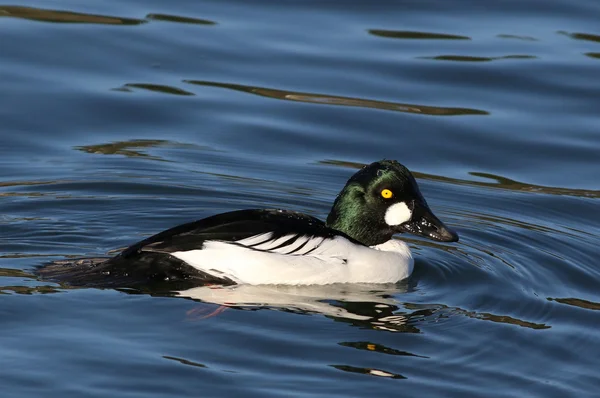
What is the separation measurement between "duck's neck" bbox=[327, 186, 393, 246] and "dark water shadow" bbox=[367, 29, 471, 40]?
243 inches

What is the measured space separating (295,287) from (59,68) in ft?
20.1

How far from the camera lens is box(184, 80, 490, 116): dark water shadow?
43.6 feet

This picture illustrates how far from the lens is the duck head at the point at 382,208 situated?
9.37 meters

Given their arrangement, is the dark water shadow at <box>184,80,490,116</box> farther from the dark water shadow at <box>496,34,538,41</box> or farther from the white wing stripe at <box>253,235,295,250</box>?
the white wing stripe at <box>253,235,295,250</box>

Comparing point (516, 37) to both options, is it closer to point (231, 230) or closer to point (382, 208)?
point (382, 208)

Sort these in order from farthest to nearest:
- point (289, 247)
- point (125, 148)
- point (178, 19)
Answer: point (178, 19), point (125, 148), point (289, 247)

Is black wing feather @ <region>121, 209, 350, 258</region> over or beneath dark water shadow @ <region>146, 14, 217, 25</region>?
beneath

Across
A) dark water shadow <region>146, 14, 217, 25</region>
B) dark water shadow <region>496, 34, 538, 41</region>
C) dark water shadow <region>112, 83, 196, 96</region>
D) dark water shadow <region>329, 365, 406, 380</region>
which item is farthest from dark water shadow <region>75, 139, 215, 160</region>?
dark water shadow <region>496, 34, 538, 41</region>

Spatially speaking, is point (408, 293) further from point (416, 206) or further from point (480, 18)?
point (480, 18)

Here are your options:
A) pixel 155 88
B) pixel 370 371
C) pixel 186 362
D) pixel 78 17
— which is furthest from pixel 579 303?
pixel 78 17

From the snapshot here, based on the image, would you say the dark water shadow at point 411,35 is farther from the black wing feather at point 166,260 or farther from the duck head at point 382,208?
the black wing feather at point 166,260

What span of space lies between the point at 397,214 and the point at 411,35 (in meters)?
6.36

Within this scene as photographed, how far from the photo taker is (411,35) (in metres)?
15.4

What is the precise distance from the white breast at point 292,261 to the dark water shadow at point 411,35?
6.57 m
